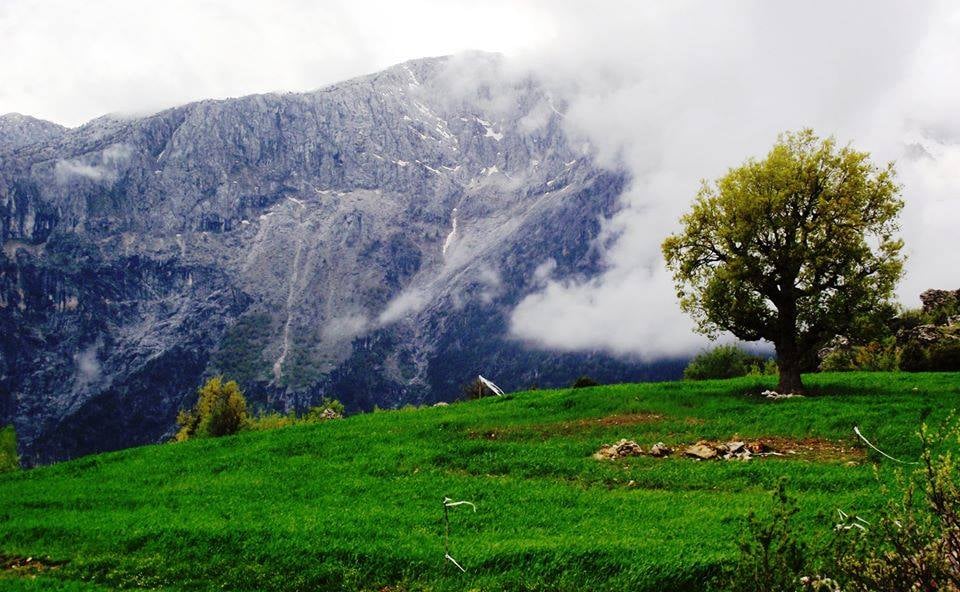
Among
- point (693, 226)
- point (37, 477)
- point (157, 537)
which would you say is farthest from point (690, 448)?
point (37, 477)

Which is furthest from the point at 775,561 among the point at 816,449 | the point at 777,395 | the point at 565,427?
the point at 777,395

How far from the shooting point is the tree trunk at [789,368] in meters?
35.8

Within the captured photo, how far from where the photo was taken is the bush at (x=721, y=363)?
115750 millimetres

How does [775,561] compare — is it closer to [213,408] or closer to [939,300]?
[939,300]

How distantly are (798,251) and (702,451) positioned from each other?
1527cm

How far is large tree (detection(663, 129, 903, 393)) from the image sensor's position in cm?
3541

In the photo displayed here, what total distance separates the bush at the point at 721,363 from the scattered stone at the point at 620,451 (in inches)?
3586

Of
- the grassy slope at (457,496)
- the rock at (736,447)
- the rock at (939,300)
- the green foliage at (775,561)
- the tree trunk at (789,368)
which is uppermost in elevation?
the rock at (939,300)

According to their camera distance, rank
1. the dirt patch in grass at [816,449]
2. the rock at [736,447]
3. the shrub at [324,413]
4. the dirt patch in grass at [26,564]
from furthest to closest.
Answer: the shrub at [324,413] → the rock at [736,447] → the dirt patch in grass at [816,449] → the dirt patch in grass at [26,564]

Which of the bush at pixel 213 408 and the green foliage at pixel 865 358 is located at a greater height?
the green foliage at pixel 865 358

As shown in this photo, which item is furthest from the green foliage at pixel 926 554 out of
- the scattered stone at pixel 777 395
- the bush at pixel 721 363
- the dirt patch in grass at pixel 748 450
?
the bush at pixel 721 363

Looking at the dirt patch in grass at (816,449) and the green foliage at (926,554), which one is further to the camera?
the dirt patch in grass at (816,449)

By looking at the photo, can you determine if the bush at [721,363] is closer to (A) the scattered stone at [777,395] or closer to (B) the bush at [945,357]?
(B) the bush at [945,357]

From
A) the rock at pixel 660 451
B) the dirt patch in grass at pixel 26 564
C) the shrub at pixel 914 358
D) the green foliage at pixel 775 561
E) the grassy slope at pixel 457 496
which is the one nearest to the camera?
the green foliage at pixel 775 561
